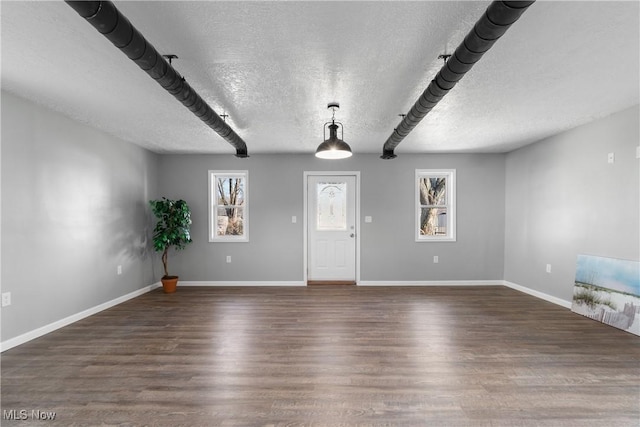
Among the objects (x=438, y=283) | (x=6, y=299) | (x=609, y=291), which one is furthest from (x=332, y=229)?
(x=6, y=299)

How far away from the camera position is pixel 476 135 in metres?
4.25

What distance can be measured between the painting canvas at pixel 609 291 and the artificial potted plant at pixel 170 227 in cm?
581

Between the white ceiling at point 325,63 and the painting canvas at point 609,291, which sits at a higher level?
the white ceiling at point 325,63

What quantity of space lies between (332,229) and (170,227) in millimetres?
2829

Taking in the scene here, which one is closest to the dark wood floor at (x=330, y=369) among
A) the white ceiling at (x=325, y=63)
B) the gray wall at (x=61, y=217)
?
the gray wall at (x=61, y=217)

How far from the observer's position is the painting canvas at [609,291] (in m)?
3.18

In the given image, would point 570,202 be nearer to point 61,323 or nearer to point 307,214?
point 307,214

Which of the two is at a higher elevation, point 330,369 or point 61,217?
point 61,217

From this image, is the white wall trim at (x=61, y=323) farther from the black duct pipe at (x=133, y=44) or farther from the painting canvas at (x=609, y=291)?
the painting canvas at (x=609, y=291)

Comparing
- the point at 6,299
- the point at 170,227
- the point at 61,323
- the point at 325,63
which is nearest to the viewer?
the point at 325,63

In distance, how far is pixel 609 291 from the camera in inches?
135

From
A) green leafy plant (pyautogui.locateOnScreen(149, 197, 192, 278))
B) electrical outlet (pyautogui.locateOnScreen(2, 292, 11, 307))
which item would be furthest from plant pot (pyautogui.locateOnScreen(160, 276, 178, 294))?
electrical outlet (pyautogui.locateOnScreen(2, 292, 11, 307))

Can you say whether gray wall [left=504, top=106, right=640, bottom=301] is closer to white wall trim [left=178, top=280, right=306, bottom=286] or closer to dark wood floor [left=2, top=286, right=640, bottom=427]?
dark wood floor [left=2, top=286, right=640, bottom=427]

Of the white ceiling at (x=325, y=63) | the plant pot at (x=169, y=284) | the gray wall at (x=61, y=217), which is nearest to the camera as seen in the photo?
the white ceiling at (x=325, y=63)
